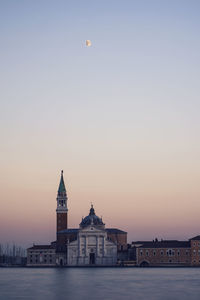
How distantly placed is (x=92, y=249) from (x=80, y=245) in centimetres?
272

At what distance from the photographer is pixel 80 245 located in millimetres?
121812

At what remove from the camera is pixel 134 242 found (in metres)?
129

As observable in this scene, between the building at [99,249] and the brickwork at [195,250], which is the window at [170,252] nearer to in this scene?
the building at [99,249]

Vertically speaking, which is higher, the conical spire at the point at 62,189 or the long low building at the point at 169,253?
the conical spire at the point at 62,189

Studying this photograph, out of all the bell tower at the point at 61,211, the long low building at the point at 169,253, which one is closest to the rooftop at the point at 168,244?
the long low building at the point at 169,253

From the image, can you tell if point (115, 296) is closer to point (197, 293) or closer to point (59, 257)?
point (197, 293)

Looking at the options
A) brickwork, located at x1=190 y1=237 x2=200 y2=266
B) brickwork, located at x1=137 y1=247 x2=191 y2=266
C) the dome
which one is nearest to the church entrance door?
the dome

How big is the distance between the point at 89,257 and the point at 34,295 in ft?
245

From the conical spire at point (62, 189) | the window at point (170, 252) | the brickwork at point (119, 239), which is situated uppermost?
the conical spire at point (62, 189)

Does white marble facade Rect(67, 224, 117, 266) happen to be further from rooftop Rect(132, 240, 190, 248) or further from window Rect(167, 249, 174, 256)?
window Rect(167, 249, 174, 256)

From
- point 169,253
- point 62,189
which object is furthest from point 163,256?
point 62,189

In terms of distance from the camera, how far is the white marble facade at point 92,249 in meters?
122

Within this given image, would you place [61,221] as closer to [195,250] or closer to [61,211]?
[61,211]

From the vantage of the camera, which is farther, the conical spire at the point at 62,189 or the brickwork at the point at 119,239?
the conical spire at the point at 62,189
